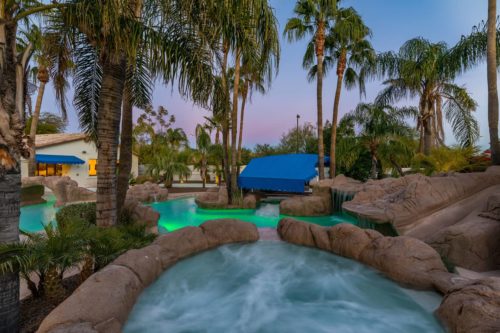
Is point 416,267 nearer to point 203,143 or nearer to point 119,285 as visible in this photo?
point 119,285

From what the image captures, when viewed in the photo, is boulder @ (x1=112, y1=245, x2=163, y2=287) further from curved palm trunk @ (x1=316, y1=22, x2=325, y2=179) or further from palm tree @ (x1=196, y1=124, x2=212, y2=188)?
palm tree @ (x1=196, y1=124, x2=212, y2=188)

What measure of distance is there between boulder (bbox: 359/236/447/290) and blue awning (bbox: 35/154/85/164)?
2426 cm

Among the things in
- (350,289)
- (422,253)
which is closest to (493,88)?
(422,253)

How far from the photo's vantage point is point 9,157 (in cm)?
295

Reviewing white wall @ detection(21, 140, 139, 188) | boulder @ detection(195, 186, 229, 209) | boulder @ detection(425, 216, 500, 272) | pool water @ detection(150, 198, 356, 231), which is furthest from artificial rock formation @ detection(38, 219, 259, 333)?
white wall @ detection(21, 140, 139, 188)

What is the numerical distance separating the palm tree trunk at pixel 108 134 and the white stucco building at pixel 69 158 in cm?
1907

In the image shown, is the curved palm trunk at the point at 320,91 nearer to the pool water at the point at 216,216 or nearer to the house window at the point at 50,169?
the pool water at the point at 216,216

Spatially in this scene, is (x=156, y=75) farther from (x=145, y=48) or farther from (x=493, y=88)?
(x=493, y=88)

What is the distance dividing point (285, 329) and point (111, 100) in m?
5.39

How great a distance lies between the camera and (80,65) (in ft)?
22.0

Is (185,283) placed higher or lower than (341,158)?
lower

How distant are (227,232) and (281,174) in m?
8.05

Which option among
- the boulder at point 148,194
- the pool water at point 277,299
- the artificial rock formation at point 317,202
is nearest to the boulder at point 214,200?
the artificial rock formation at point 317,202

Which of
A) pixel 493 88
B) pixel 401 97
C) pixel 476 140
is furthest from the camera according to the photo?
pixel 401 97
